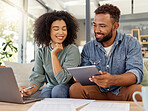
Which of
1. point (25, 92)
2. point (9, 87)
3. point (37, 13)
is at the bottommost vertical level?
point (25, 92)

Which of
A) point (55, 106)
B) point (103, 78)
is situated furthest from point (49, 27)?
point (55, 106)

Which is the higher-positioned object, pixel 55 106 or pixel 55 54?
pixel 55 54

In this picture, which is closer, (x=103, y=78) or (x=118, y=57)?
(x=103, y=78)

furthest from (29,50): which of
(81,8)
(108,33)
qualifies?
(108,33)

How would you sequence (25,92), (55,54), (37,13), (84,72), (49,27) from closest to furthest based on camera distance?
(84,72)
(25,92)
(55,54)
(49,27)
(37,13)

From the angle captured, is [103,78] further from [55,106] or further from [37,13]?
[37,13]

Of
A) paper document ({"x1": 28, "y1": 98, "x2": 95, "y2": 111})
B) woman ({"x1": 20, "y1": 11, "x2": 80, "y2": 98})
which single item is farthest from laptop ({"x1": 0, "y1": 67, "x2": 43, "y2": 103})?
woman ({"x1": 20, "y1": 11, "x2": 80, "y2": 98})

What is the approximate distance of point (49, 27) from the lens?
4.97 ft

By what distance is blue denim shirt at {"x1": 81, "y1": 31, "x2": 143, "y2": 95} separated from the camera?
50.4 inches

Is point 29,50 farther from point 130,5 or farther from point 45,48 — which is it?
point 45,48

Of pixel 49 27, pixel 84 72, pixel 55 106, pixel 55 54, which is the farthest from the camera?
pixel 49 27

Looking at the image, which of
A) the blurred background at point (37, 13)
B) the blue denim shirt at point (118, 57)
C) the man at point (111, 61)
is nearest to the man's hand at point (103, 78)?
the man at point (111, 61)

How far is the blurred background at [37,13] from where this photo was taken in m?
3.16

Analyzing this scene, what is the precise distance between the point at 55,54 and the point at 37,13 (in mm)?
3766
